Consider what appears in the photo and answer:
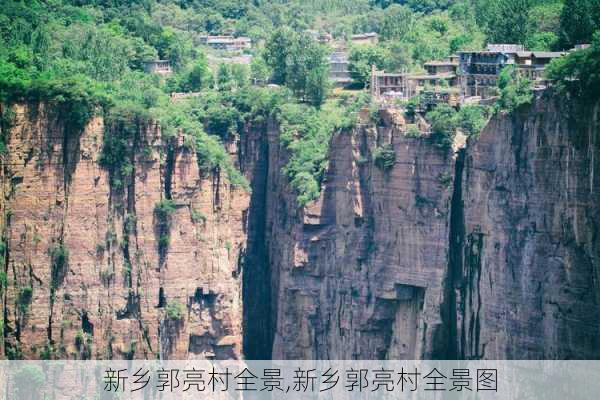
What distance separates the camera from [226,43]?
103938 mm

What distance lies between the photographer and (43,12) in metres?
92.1

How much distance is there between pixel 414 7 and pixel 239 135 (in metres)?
24.6

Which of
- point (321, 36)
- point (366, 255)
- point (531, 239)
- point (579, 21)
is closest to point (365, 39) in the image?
point (321, 36)

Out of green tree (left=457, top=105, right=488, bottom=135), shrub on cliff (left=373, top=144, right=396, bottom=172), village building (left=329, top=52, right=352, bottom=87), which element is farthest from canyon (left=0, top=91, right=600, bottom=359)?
village building (left=329, top=52, right=352, bottom=87)

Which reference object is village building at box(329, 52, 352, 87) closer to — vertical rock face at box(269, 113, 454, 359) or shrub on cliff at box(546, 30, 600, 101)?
vertical rock face at box(269, 113, 454, 359)

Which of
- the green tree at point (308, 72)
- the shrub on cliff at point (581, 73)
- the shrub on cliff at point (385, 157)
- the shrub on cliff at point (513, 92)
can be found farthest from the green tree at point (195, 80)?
the shrub on cliff at point (581, 73)

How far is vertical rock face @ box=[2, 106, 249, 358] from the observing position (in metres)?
76.8

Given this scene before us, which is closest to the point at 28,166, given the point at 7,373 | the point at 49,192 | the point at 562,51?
the point at 49,192

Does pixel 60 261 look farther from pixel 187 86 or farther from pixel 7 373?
pixel 187 86

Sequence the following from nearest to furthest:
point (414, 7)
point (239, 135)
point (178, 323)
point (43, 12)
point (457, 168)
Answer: point (457, 168) → point (178, 323) → point (239, 135) → point (43, 12) → point (414, 7)

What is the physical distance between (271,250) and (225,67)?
10.6 meters

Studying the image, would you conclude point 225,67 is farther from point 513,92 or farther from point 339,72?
point 513,92

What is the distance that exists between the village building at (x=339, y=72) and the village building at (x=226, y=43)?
42.4 ft

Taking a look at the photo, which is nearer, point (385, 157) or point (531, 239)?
point (531, 239)
